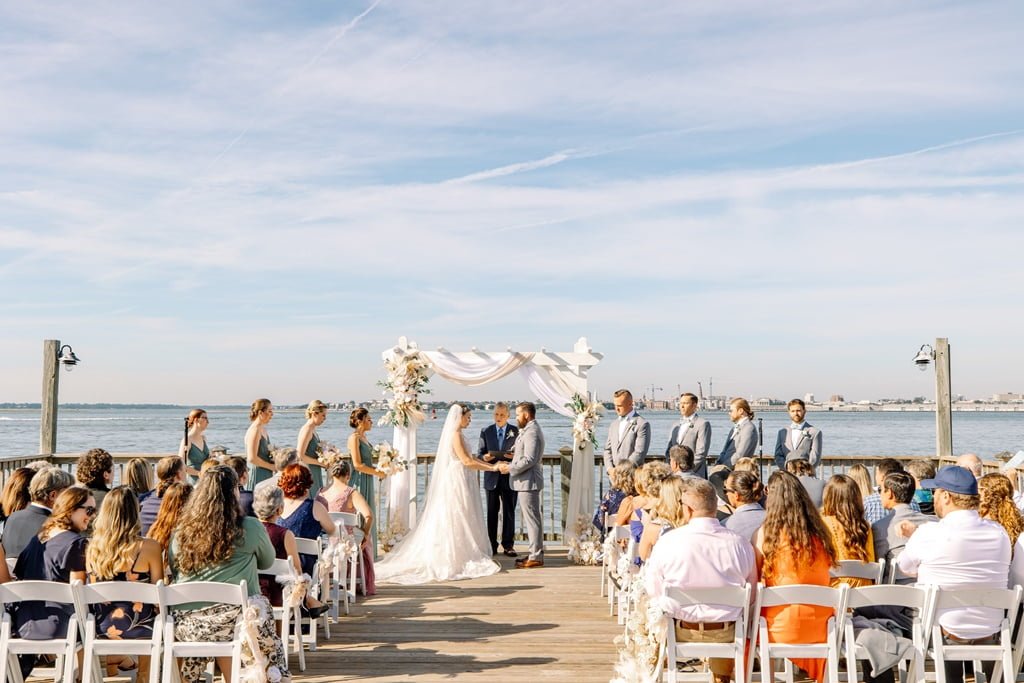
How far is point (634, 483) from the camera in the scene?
21.9ft

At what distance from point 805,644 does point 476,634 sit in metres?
2.55

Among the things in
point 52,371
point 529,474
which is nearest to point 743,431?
point 529,474

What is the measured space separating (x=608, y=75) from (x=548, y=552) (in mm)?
5800

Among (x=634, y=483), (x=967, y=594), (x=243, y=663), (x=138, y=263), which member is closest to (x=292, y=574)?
(x=243, y=663)

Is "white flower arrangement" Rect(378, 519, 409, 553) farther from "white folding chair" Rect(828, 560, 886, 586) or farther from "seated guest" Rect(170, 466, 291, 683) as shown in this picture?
"white folding chair" Rect(828, 560, 886, 586)

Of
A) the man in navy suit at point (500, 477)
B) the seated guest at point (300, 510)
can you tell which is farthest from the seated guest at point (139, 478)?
the man in navy suit at point (500, 477)

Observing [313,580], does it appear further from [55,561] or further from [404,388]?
[404,388]

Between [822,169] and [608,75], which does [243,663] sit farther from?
[822,169]

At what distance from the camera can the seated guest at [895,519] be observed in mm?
4609

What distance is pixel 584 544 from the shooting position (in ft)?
28.4

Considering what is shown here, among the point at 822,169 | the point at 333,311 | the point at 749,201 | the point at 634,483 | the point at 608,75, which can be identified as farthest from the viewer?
the point at 333,311

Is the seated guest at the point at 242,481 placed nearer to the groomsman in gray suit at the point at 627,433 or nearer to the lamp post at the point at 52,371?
the groomsman in gray suit at the point at 627,433

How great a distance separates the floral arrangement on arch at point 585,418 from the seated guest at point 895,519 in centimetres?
481

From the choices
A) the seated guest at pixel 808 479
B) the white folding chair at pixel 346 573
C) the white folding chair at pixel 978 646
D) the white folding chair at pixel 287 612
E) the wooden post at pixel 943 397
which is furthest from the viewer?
Result: the wooden post at pixel 943 397
